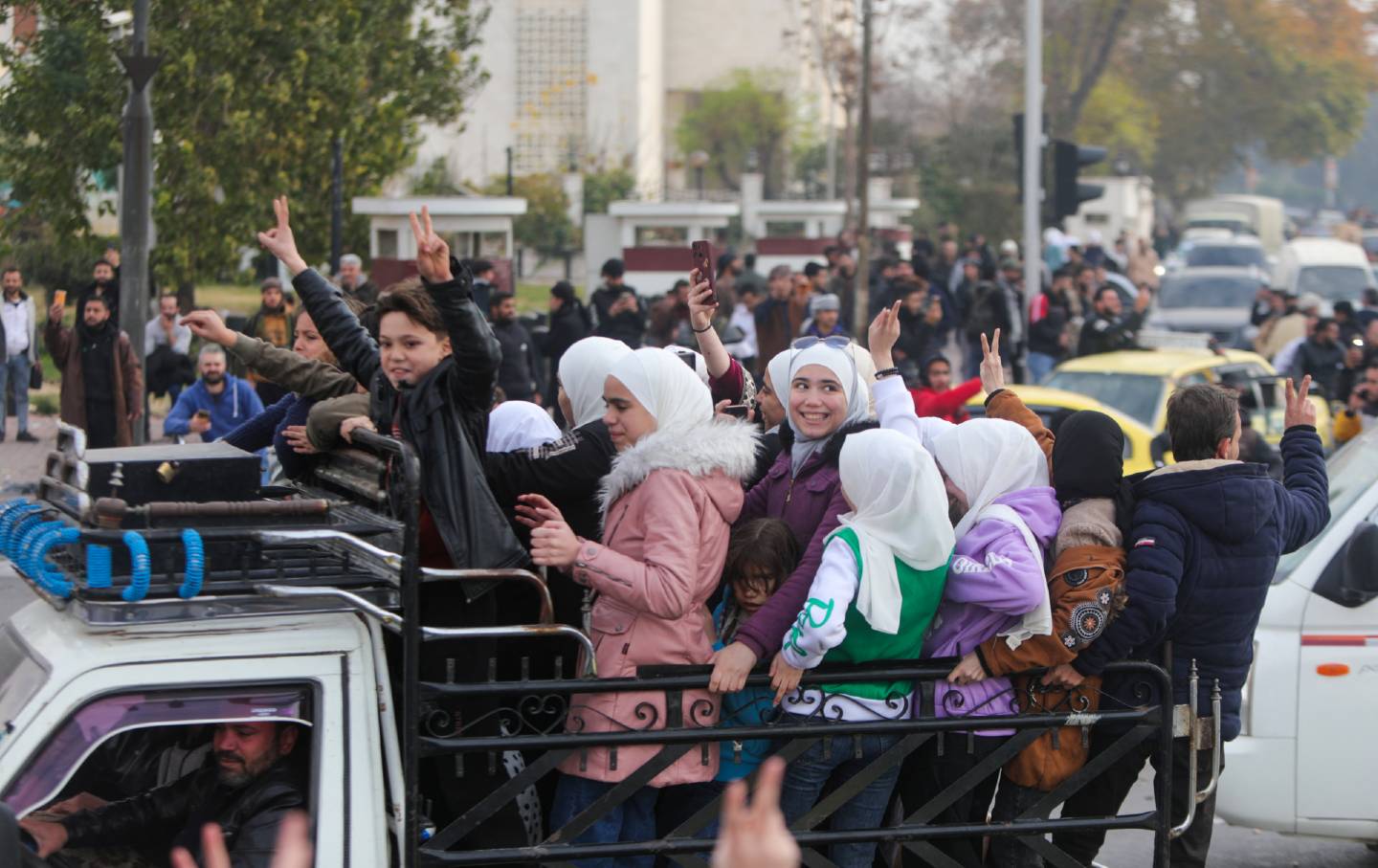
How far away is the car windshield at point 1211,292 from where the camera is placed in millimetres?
30469

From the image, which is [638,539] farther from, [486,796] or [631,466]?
[486,796]

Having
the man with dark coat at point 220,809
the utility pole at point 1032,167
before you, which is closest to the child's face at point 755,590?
the man with dark coat at point 220,809

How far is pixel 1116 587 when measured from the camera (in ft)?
13.9

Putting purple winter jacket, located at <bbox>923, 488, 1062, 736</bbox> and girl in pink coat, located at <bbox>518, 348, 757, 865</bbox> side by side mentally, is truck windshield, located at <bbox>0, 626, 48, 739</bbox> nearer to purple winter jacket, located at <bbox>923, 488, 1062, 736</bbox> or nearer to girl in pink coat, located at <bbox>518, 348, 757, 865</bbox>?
girl in pink coat, located at <bbox>518, 348, 757, 865</bbox>

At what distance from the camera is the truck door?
239 inches

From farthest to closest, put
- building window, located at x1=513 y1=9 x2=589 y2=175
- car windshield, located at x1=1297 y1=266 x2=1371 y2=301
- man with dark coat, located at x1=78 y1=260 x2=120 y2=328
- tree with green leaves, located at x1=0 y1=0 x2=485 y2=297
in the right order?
1. building window, located at x1=513 y1=9 x2=589 y2=175
2. car windshield, located at x1=1297 y1=266 x2=1371 y2=301
3. tree with green leaves, located at x1=0 y1=0 x2=485 y2=297
4. man with dark coat, located at x1=78 y1=260 x2=120 y2=328

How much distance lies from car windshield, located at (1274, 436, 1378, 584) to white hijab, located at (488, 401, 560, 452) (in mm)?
3149

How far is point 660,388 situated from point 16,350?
47.4 feet

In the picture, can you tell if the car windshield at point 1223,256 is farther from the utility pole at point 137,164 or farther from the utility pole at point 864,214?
the utility pole at point 137,164

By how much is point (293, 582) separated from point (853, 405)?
1.66 meters

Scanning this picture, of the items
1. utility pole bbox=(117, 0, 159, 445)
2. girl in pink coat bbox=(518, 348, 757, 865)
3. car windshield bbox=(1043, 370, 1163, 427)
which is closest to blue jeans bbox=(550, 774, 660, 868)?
girl in pink coat bbox=(518, 348, 757, 865)

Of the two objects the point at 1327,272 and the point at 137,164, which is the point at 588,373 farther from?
the point at 1327,272

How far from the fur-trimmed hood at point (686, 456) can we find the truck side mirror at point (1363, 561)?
9.21 ft

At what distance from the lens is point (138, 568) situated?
338 centimetres
